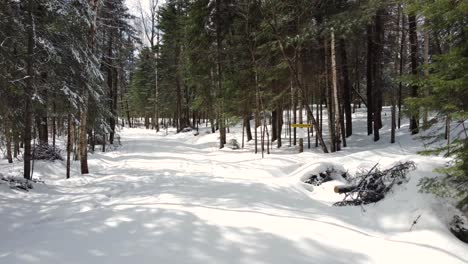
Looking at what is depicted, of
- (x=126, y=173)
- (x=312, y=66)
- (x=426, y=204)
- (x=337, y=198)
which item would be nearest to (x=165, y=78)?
(x=312, y=66)

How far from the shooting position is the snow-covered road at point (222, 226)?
3788mm

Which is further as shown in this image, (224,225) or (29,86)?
(29,86)

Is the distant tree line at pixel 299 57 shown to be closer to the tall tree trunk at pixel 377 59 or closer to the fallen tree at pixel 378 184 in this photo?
the tall tree trunk at pixel 377 59

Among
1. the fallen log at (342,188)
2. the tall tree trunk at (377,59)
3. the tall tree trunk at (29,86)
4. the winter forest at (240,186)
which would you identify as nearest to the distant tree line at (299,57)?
the tall tree trunk at (377,59)

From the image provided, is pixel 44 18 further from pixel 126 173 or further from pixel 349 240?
pixel 349 240

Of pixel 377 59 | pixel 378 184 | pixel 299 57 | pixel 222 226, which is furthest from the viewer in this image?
pixel 377 59

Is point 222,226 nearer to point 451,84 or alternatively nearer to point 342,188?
point 451,84

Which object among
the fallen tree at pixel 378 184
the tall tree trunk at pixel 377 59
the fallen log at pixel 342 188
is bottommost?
the fallen log at pixel 342 188

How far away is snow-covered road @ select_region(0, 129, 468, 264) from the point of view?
3788 millimetres

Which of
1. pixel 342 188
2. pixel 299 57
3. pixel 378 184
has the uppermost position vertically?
pixel 299 57

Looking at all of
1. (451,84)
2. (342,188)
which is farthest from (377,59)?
(451,84)

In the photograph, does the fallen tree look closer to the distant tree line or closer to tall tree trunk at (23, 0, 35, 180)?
the distant tree line

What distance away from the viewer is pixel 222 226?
4570 mm

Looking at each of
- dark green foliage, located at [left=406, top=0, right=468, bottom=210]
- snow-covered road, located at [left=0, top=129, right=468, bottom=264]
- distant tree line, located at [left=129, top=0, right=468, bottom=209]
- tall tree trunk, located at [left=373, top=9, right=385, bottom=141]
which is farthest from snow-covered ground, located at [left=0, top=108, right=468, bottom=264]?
tall tree trunk, located at [left=373, top=9, right=385, bottom=141]
